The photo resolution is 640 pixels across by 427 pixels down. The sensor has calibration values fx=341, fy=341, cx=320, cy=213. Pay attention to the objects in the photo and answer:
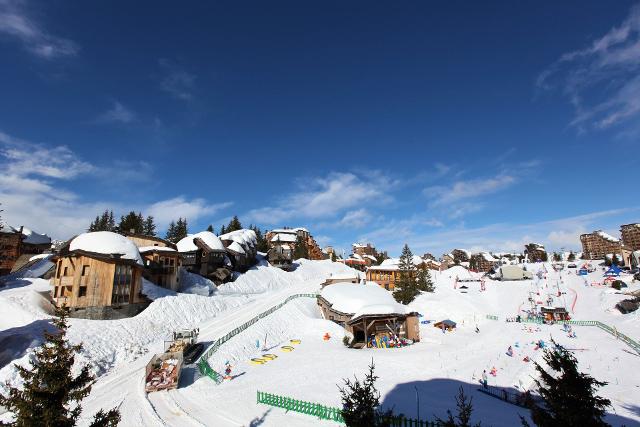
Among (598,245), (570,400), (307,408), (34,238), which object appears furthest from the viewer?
(598,245)

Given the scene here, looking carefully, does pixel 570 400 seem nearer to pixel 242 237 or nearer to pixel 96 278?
pixel 96 278

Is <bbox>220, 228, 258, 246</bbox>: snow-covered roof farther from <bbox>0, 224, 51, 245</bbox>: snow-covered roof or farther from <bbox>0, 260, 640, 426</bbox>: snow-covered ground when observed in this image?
<bbox>0, 224, 51, 245</bbox>: snow-covered roof

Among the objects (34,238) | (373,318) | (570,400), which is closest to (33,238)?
(34,238)

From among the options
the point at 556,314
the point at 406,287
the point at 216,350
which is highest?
the point at 406,287

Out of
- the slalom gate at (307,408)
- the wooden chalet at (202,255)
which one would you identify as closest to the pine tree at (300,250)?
the wooden chalet at (202,255)

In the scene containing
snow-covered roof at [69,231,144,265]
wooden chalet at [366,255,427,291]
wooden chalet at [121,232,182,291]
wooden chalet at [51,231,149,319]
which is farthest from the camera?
wooden chalet at [366,255,427,291]

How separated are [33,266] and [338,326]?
157ft

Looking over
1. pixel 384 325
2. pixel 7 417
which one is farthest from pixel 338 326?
pixel 7 417

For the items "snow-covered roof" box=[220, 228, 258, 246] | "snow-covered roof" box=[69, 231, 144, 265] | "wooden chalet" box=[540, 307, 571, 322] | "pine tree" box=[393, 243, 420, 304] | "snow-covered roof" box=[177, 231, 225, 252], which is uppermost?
"snow-covered roof" box=[220, 228, 258, 246]

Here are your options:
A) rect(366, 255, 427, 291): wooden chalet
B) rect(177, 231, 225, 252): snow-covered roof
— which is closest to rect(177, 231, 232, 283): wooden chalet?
rect(177, 231, 225, 252): snow-covered roof

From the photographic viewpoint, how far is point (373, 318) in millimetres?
42281

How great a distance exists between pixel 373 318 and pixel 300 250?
71.1 metres

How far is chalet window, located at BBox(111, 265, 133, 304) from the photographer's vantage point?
3831cm

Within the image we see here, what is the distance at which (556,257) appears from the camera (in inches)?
5108
